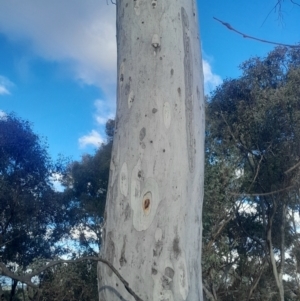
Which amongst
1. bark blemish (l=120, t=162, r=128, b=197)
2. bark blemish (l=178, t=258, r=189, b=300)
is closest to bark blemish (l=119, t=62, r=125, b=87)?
bark blemish (l=120, t=162, r=128, b=197)

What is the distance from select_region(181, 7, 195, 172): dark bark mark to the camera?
1.64 meters

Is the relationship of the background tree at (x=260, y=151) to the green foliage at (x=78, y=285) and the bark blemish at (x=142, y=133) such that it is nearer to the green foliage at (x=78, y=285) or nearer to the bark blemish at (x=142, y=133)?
the green foliage at (x=78, y=285)

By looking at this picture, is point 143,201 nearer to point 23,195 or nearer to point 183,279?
point 183,279

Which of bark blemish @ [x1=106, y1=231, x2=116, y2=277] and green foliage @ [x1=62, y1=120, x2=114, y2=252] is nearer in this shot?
bark blemish @ [x1=106, y1=231, x2=116, y2=277]

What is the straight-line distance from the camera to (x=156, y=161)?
156cm

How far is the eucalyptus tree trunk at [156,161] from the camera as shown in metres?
1.50

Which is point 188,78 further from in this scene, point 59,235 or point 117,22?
point 59,235

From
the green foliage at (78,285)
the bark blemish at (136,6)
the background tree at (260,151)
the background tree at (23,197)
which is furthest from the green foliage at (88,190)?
the bark blemish at (136,6)

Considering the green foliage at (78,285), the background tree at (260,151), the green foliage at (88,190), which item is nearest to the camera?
the green foliage at (78,285)

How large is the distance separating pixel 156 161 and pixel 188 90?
12.6 inches

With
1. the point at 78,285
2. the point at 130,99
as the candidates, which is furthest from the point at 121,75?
the point at 78,285

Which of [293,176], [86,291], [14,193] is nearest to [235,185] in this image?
[293,176]

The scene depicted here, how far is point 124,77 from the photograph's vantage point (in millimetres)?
1737

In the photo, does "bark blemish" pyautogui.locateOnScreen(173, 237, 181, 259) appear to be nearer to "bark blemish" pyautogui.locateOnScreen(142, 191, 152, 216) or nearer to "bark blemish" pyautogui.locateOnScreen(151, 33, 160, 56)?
"bark blemish" pyautogui.locateOnScreen(142, 191, 152, 216)
